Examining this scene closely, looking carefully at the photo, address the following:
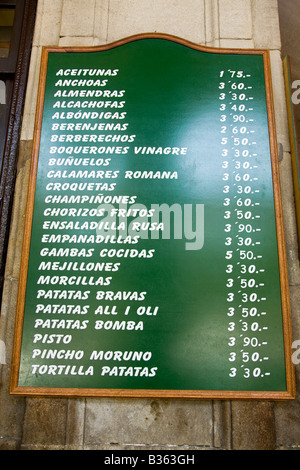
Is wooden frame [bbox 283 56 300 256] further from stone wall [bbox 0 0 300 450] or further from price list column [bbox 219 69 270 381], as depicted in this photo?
price list column [bbox 219 69 270 381]

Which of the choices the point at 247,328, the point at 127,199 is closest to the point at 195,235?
the point at 127,199

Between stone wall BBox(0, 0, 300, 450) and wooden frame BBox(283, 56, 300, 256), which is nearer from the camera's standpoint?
stone wall BBox(0, 0, 300, 450)

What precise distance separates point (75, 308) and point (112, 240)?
1.88ft

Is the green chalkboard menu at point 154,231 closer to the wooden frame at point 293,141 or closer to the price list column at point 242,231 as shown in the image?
the price list column at point 242,231

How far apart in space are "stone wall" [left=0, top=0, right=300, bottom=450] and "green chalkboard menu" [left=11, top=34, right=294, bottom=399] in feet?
0.53

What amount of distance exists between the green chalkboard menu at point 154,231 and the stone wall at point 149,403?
161 millimetres

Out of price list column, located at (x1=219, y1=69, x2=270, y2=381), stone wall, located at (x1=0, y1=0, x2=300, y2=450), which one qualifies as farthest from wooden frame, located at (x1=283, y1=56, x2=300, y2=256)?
price list column, located at (x1=219, y1=69, x2=270, y2=381)

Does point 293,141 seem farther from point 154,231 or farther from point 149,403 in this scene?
point 149,403

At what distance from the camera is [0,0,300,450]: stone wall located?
240 centimetres

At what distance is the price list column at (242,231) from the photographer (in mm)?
2439

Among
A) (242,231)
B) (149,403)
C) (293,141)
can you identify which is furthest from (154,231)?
(293,141)

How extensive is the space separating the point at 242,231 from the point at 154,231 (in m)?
0.68

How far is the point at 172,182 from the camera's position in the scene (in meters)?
2.73
